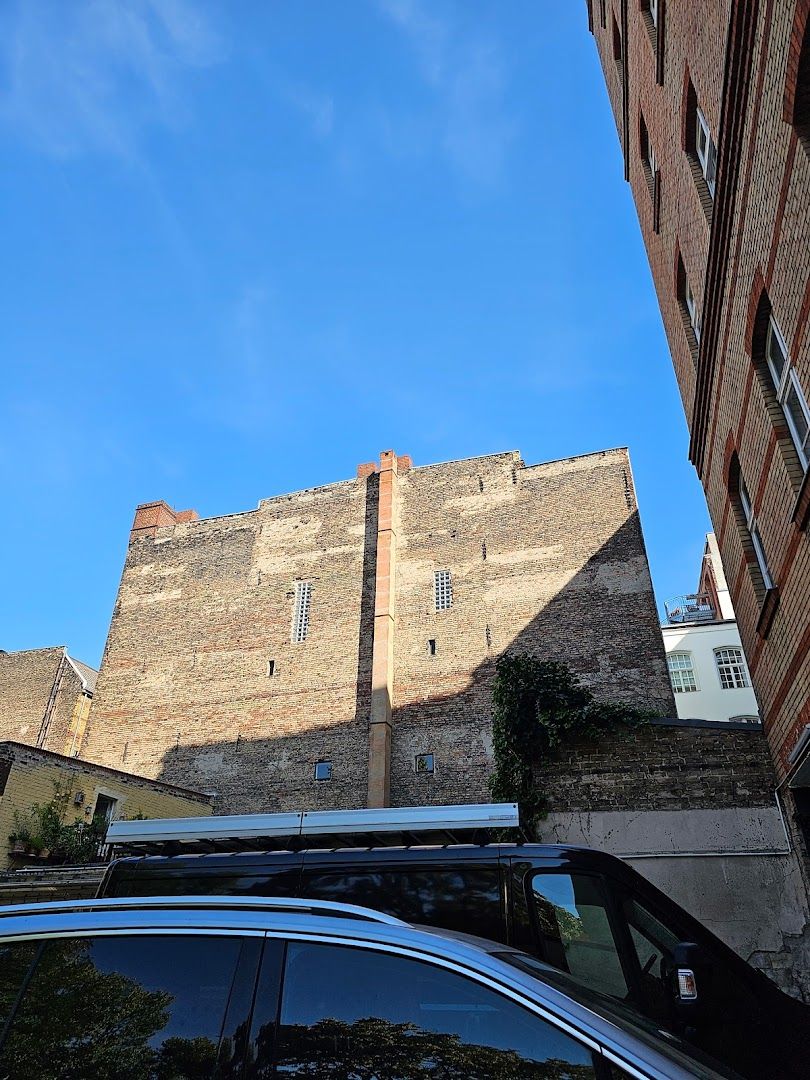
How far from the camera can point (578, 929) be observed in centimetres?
465

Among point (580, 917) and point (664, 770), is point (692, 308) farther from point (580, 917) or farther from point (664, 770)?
point (580, 917)

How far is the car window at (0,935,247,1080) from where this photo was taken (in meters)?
2.13

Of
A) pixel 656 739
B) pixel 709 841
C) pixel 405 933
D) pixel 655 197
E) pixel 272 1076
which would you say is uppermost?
pixel 655 197

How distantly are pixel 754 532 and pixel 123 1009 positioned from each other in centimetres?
820

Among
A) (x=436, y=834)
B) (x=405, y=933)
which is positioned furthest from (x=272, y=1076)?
(x=436, y=834)

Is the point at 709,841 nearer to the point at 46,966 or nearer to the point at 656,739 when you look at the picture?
the point at 656,739

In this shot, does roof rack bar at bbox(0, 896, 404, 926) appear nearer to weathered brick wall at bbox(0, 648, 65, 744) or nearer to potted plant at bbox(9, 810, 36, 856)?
potted plant at bbox(9, 810, 36, 856)

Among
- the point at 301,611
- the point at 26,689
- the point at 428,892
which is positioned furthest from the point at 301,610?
the point at 428,892

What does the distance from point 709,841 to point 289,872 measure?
5.94 m

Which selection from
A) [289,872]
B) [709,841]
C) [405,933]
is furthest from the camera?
[709,841]

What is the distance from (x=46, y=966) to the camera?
2.41 metres

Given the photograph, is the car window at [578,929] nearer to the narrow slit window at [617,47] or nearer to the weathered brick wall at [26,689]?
the narrow slit window at [617,47]

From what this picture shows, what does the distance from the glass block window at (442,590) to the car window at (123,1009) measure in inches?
849

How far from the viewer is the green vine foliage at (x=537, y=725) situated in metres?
9.73
